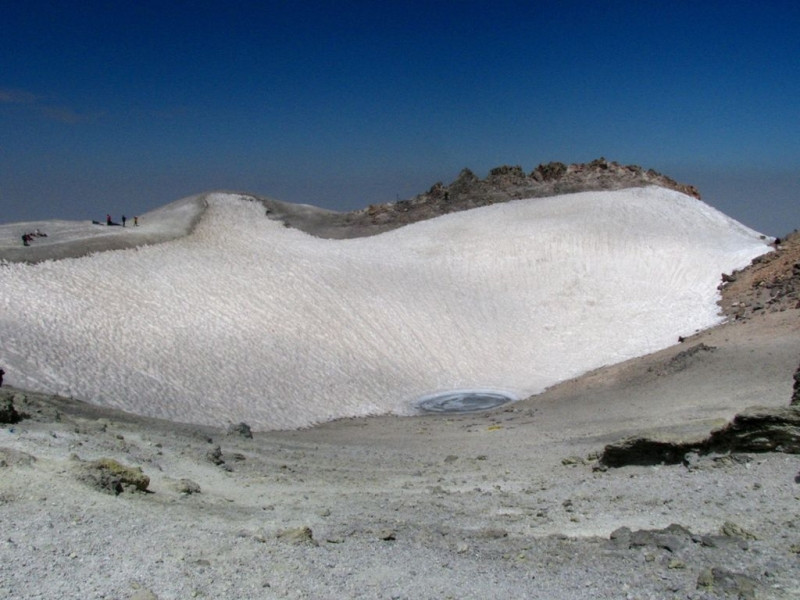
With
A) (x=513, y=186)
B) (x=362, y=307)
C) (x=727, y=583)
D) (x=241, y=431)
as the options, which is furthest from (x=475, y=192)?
(x=727, y=583)

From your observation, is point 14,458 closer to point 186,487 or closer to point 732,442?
point 186,487

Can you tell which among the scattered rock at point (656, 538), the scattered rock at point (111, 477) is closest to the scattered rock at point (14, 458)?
the scattered rock at point (111, 477)

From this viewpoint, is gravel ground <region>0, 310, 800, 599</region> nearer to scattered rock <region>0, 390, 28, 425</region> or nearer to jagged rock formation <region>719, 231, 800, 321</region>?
scattered rock <region>0, 390, 28, 425</region>

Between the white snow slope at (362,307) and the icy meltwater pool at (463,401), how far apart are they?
0.48 meters

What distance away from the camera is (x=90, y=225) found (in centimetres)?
2706

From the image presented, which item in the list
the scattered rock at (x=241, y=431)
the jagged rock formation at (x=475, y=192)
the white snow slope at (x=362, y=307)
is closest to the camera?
the scattered rock at (x=241, y=431)

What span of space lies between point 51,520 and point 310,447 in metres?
7.19

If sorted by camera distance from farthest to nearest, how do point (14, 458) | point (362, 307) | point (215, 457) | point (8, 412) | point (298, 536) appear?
1. point (362, 307)
2. point (215, 457)
3. point (8, 412)
4. point (14, 458)
5. point (298, 536)

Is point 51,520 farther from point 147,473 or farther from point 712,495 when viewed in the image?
point 712,495

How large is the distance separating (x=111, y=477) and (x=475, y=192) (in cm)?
3115

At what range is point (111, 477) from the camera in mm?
8125

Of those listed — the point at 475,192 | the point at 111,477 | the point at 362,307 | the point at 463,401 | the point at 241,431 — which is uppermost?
the point at 475,192

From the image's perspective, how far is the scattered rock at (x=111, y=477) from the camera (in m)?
7.96

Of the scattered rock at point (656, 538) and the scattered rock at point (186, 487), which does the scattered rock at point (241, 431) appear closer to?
the scattered rock at point (186, 487)
